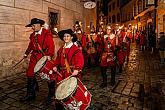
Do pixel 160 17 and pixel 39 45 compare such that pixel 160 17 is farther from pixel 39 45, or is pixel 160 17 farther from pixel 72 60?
pixel 72 60

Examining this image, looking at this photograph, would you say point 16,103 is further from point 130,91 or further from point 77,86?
point 130,91

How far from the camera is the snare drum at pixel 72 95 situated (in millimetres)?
3426

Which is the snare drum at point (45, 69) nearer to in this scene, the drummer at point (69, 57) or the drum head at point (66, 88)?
the drummer at point (69, 57)

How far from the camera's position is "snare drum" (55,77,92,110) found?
3.43 metres

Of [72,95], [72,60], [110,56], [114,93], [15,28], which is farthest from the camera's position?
[15,28]

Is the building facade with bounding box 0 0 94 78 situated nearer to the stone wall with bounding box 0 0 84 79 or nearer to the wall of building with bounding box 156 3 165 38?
the stone wall with bounding box 0 0 84 79

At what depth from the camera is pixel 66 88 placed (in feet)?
A: 11.5

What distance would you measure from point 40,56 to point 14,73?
3.72 meters

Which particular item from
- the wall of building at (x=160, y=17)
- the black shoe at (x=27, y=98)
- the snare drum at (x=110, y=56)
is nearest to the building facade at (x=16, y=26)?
the black shoe at (x=27, y=98)

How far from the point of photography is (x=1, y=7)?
304 inches

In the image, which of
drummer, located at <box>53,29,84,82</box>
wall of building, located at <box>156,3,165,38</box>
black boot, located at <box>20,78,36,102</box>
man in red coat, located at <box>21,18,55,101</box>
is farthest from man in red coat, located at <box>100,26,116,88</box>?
wall of building, located at <box>156,3,165,38</box>

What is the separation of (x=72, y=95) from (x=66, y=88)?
159 mm

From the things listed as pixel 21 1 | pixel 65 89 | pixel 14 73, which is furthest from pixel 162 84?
pixel 21 1

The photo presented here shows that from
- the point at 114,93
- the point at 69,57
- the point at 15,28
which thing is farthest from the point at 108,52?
the point at 15,28
